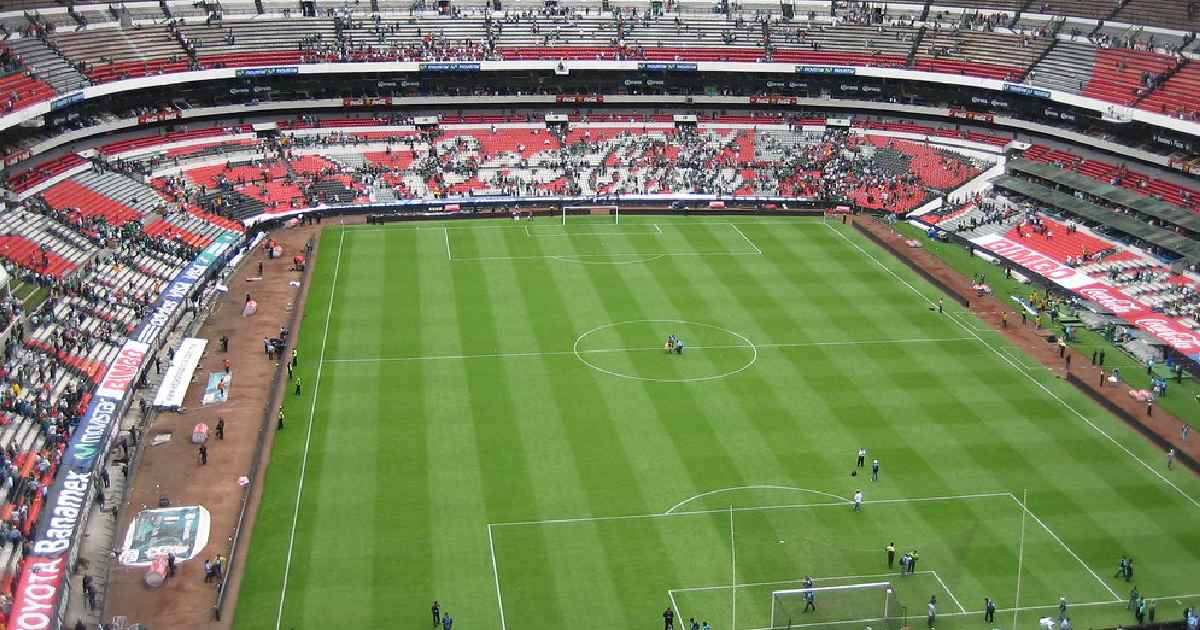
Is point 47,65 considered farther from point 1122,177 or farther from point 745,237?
point 1122,177

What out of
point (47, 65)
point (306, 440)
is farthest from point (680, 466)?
point (47, 65)

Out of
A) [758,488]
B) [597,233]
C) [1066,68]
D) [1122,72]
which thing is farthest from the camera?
[1066,68]

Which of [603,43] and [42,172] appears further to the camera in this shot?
[603,43]

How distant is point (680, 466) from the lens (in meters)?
48.9

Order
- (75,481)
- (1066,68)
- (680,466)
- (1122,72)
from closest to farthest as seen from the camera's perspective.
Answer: (75,481)
(680,466)
(1122,72)
(1066,68)

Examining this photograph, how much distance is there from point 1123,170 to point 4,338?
74145mm

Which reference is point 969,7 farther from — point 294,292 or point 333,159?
point 294,292

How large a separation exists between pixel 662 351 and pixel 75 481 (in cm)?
2909

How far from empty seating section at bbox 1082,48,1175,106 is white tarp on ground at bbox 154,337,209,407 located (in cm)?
6864

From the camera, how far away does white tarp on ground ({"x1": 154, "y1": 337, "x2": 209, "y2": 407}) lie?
53.9 meters

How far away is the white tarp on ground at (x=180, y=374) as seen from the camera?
53906mm

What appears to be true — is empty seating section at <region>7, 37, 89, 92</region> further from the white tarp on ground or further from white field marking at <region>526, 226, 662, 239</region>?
white field marking at <region>526, 226, 662, 239</region>

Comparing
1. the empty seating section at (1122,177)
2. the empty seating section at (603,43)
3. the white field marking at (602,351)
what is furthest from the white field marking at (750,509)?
the empty seating section at (603,43)

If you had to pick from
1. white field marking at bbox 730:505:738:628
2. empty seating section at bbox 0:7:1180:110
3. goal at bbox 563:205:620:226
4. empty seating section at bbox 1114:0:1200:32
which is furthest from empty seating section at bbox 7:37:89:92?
empty seating section at bbox 1114:0:1200:32
